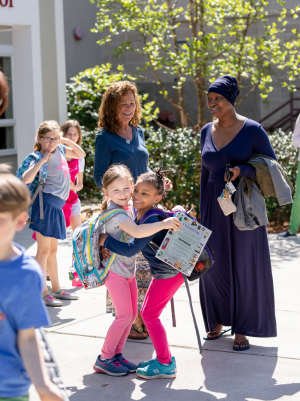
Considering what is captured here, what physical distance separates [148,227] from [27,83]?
5905 millimetres

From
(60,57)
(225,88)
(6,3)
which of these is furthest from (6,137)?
(225,88)

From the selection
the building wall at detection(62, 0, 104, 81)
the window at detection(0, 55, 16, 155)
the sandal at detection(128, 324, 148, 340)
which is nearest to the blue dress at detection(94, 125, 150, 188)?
the sandal at detection(128, 324, 148, 340)

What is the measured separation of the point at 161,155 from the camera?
8031 mm

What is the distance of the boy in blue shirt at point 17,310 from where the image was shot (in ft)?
5.98

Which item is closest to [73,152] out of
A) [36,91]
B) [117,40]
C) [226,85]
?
[226,85]

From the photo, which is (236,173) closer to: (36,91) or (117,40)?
(36,91)

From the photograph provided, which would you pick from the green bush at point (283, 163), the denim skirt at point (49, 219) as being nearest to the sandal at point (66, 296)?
the denim skirt at point (49, 219)

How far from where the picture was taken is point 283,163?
8422mm

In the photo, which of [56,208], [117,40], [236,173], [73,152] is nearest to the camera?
[236,173]

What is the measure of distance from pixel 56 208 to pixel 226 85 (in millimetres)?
1992

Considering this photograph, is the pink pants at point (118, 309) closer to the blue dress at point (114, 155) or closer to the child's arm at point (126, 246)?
the child's arm at point (126, 246)

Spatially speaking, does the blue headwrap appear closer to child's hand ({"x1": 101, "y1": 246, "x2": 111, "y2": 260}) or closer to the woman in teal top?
the woman in teal top

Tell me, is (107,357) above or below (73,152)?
below

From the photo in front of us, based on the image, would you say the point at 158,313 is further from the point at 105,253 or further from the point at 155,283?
the point at 105,253
